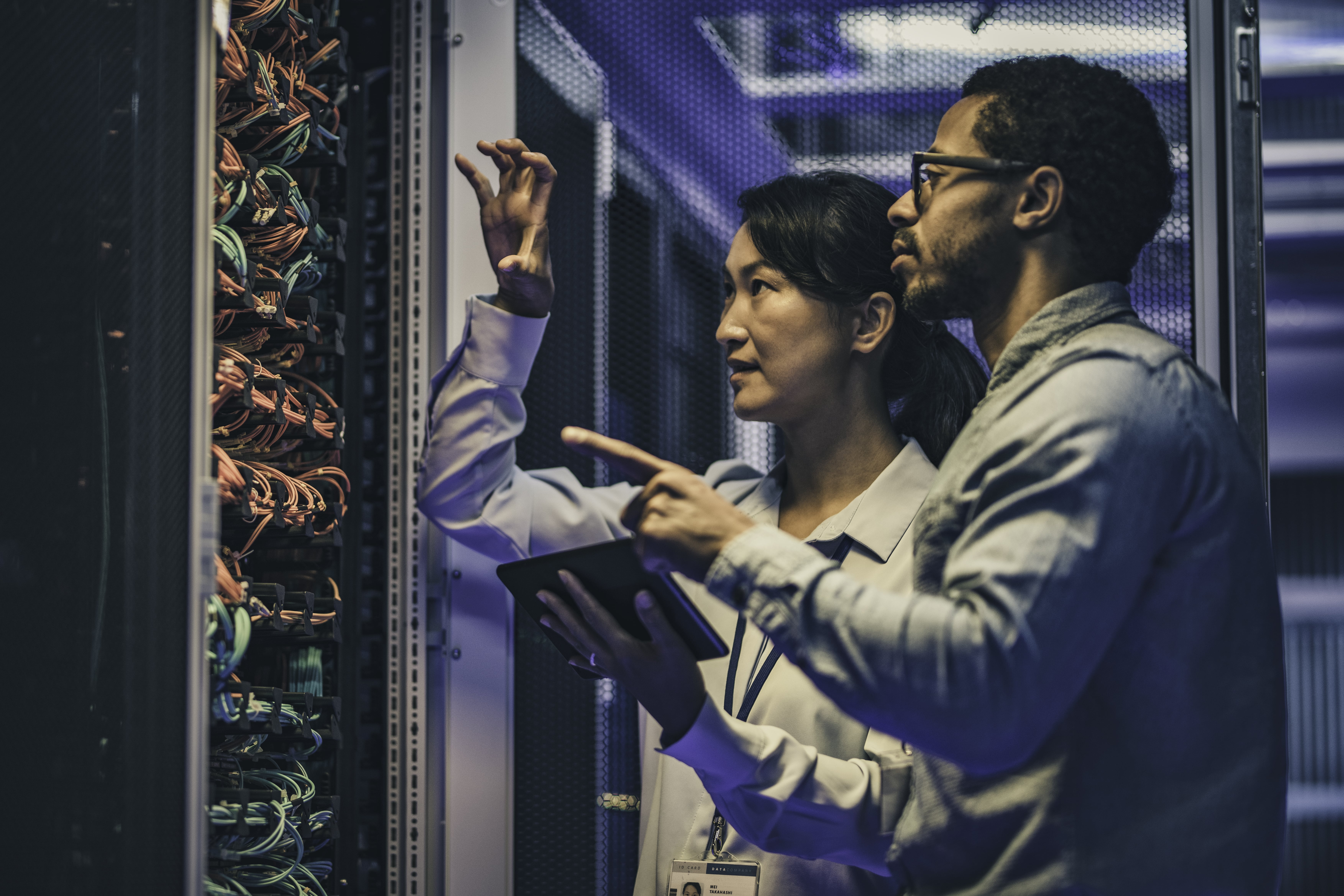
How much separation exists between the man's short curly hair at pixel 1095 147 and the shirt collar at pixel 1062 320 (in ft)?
0.21

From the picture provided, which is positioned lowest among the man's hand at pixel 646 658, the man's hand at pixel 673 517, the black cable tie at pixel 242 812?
the black cable tie at pixel 242 812

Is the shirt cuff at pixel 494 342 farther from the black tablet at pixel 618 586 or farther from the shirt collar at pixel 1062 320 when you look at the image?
the shirt collar at pixel 1062 320

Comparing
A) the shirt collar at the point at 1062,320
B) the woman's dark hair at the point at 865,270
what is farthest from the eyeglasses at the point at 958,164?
the woman's dark hair at the point at 865,270

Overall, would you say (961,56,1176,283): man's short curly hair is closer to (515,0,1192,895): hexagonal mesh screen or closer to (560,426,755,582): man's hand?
(560,426,755,582): man's hand

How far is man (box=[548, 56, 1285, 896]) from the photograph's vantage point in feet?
3.48

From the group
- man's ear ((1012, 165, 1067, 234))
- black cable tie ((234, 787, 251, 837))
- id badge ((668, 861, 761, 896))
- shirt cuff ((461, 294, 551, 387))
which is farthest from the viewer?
shirt cuff ((461, 294, 551, 387))

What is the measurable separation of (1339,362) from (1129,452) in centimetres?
162

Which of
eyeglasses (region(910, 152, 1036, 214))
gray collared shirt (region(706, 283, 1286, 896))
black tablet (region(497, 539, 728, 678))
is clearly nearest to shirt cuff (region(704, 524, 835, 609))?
gray collared shirt (region(706, 283, 1286, 896))

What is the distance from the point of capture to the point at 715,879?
1720 millimetres

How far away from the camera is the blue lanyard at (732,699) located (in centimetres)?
175

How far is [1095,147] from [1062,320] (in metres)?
0.23

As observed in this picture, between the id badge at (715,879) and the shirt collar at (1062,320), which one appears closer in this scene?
the shirt collar at (1062,320)

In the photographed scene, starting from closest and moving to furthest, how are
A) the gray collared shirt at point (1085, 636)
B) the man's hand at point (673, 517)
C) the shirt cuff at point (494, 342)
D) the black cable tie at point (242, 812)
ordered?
the gray collared shirt at point (1085, 636) < the man's hand at point (673, 517) < the black cable tie at point (242, 812) < the shirt cuff at point (494, 342)

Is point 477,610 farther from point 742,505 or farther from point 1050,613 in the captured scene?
point 1050,613
